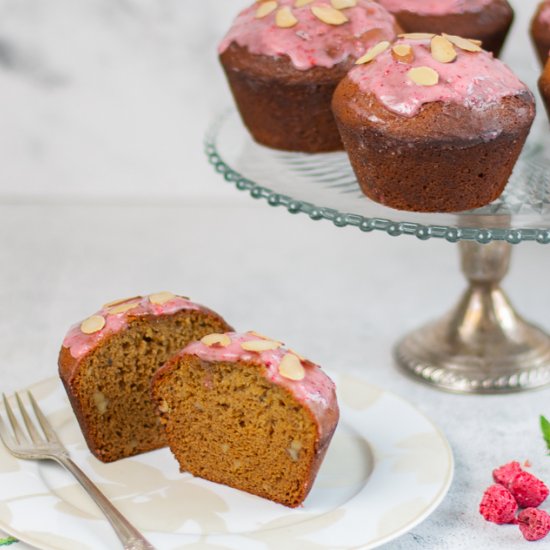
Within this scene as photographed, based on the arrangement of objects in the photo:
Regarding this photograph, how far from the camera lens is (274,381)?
1.84 metres

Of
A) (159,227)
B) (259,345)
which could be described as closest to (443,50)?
(259,345)

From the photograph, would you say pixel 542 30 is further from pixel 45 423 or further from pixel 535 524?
pixel 45 423

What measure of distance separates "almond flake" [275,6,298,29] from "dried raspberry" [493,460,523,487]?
Result: 3.10 feet

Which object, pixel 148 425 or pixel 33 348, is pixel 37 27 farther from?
pixel 148 425

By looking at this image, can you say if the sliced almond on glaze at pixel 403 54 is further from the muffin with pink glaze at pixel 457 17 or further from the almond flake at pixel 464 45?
the muffin with pink glaze at pixel 457 17

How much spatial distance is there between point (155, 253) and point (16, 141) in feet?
2.13

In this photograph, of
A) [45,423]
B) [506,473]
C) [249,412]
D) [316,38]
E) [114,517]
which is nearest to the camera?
[114,517]

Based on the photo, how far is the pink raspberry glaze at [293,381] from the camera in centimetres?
183

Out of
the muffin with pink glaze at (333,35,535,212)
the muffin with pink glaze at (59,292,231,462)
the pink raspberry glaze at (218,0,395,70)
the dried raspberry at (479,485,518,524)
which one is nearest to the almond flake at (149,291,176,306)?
the muffin with pink glaze at (59,292,231,462)

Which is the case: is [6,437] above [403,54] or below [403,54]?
below

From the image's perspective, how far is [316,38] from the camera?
227 cm

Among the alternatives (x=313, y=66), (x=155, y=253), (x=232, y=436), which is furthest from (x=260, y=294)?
(x=232, y=436)

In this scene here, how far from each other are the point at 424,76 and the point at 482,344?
78 centimetres

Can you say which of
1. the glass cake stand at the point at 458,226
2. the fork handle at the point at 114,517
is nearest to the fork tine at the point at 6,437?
the fork handle at the point at 114,517
